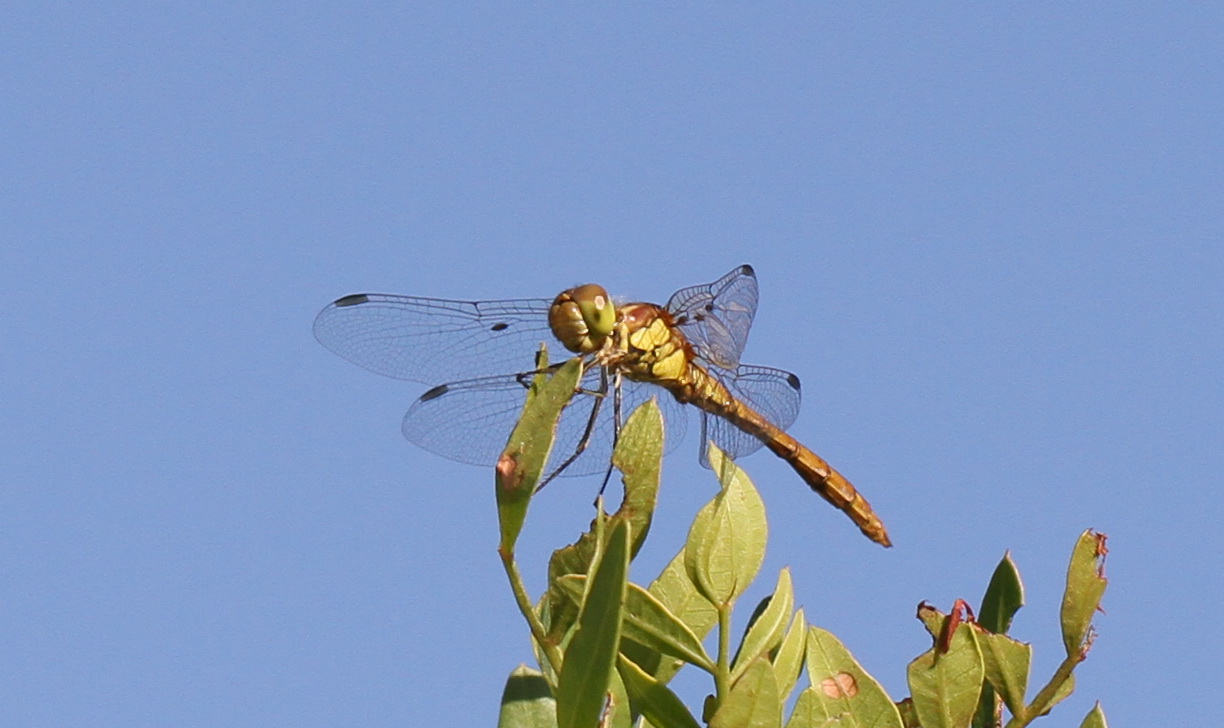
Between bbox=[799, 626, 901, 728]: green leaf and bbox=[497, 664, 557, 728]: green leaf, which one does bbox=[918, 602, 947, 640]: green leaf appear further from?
bbox=[497, 664, 557, 728]: green leaf

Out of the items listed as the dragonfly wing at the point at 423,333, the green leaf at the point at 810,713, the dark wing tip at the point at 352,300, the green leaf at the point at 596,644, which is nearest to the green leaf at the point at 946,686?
the green leaf at the point at 810,713

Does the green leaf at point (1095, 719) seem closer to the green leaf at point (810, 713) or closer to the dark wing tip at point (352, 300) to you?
the green leaf at point (810, 713)

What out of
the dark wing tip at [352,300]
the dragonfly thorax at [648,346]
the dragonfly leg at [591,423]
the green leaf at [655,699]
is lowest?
the green leaf at [655,699]

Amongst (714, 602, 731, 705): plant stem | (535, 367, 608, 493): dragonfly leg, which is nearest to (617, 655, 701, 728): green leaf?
(714, 602, 731, 705): plant stem

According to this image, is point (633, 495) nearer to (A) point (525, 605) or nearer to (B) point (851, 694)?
(A) point (525, 605)

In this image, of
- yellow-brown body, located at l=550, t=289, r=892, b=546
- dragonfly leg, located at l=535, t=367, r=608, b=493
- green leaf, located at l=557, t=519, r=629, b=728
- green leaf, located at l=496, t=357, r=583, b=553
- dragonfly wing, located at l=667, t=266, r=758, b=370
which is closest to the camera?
green leaf, located at l=557, t=519, r=629, b=728

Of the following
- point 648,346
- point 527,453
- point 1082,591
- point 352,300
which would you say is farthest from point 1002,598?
point 352,300
